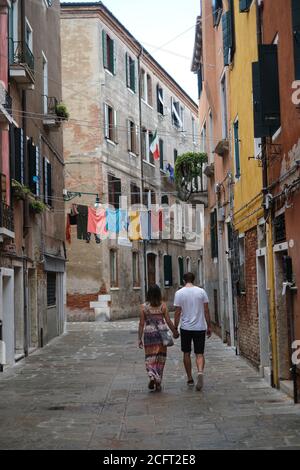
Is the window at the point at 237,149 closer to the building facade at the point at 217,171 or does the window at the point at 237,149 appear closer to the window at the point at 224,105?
the building facade at the point at 217,171

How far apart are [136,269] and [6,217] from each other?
63.3 feet

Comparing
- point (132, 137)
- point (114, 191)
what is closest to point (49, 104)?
point (114, 191)

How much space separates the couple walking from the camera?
1011 centimetres

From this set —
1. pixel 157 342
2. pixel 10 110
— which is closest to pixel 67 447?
pixel 157 342

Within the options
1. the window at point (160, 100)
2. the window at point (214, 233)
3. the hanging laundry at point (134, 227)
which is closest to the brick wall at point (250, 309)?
the window at point (214, 233)

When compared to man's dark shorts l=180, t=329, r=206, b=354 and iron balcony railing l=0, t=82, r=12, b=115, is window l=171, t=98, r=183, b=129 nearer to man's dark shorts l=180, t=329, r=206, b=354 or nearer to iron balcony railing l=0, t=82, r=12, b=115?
iron balcony railing l=0, t=82, r=12, b=115

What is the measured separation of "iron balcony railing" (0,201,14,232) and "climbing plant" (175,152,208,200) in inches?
369

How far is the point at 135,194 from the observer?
32.3 meters

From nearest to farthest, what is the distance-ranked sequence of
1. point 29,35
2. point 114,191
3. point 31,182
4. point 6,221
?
1. point 6,221
2. point 31,182
3. point 29,35
4. point 114,191

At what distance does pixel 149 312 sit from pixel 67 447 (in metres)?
3.68

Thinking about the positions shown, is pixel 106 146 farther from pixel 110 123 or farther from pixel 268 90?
pixel 268 90

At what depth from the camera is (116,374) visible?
12.4m

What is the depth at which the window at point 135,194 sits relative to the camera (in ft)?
104

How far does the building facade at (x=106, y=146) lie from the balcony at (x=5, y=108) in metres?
12.3
